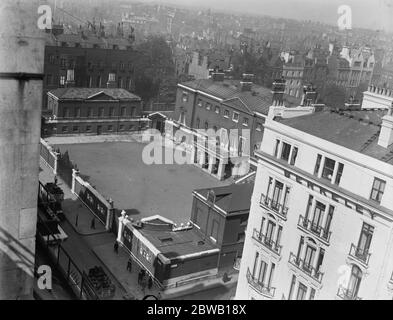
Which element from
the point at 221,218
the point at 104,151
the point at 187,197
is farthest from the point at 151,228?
the point at 104,151

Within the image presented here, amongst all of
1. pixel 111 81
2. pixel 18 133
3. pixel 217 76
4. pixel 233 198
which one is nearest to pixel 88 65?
pixel 111 81

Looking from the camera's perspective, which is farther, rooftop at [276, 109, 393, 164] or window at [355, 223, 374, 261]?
rooftop at [276, 109, 393, 164]

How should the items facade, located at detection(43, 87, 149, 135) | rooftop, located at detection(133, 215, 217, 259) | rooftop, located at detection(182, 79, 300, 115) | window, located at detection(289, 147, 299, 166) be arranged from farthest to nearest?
facade, located at detection(43, 87, 149, 135) → rooftop, located at detection(182, 79, 300, 115) → rooftop, located at detection(133, 215, 217, 259) → window, located at detection(289, 147, 299, 166)

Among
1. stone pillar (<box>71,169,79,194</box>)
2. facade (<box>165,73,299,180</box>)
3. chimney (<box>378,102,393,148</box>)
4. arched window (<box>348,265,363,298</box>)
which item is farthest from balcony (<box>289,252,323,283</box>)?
stone pillar (<box>71,169,79,194</box>)

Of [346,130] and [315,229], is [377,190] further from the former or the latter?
[346,130]

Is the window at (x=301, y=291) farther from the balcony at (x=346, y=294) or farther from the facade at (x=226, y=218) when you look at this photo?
the facade at (x=226, y=218)

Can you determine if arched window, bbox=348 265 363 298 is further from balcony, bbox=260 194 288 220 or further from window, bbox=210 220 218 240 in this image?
window, bbox=210 220 218 240

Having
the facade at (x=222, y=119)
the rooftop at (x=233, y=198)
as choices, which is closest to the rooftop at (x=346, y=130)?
the rooftop at (x=233, y=198)
